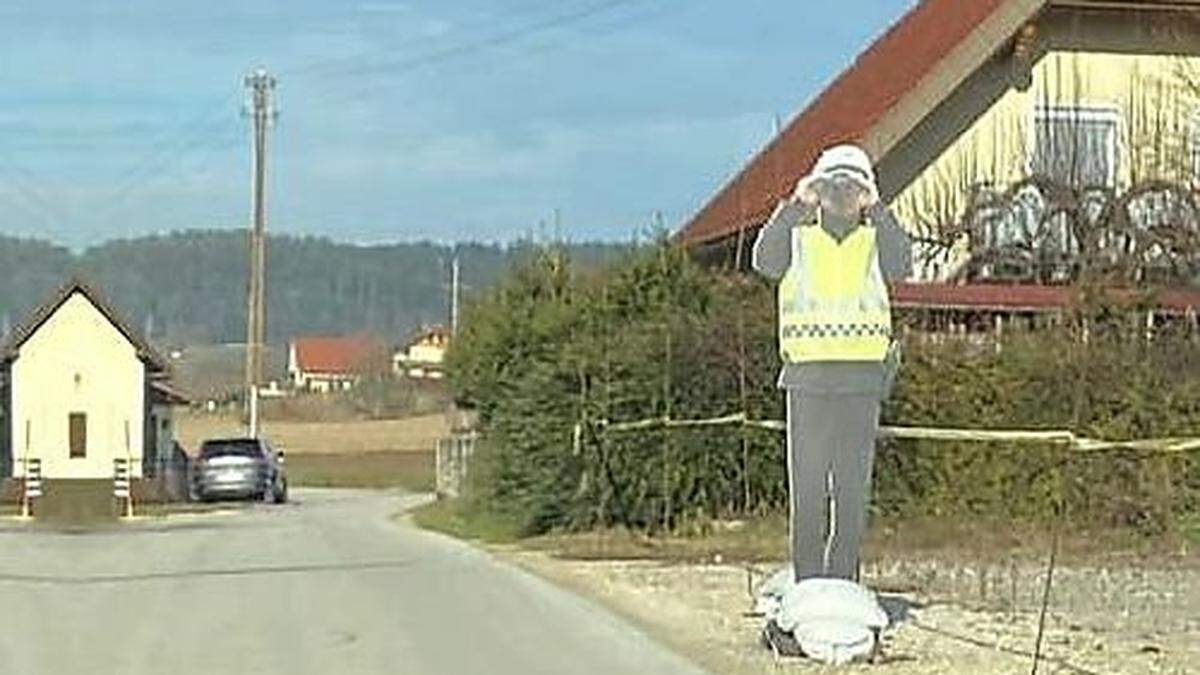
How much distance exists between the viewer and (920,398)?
1158 inches

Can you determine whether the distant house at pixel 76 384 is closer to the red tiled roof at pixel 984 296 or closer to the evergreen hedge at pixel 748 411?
the evergreen hedge at pixel 748 411

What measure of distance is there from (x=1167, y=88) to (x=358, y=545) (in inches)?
568

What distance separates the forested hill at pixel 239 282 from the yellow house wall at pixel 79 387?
49.7 metres

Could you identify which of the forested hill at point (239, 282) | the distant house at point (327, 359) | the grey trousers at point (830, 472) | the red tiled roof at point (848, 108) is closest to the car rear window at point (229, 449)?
the red tiled roof at point (848, 108)

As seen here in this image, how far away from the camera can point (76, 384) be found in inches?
2606

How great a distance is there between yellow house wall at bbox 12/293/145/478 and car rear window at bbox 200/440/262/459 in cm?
583

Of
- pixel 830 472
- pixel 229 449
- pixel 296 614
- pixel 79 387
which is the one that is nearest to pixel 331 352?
pixel 79 387

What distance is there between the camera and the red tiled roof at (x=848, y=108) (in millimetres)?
37094

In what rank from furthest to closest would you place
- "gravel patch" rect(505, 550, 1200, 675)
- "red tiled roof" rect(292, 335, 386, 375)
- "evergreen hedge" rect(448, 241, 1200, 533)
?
"red tiled roof" rect(292, 335, 386, 375)
"evergreen hedge" rect(448, 241, 1200, 533)
"gravel patch" rect(505, 550, 1200, 675)

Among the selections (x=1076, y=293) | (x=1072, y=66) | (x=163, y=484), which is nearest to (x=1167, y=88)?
(x=1072, y=66)

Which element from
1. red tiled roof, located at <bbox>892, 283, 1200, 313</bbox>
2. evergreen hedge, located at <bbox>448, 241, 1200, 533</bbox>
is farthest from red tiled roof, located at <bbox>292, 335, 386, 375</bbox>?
evergreen hedge, located at <bbox>448, 241, 1200, 533</bbox>

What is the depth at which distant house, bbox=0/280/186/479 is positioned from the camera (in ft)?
215

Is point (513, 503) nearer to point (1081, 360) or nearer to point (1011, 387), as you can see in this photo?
point (1011, 387)

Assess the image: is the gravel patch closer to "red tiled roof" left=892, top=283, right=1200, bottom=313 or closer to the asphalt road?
the asphalt road
